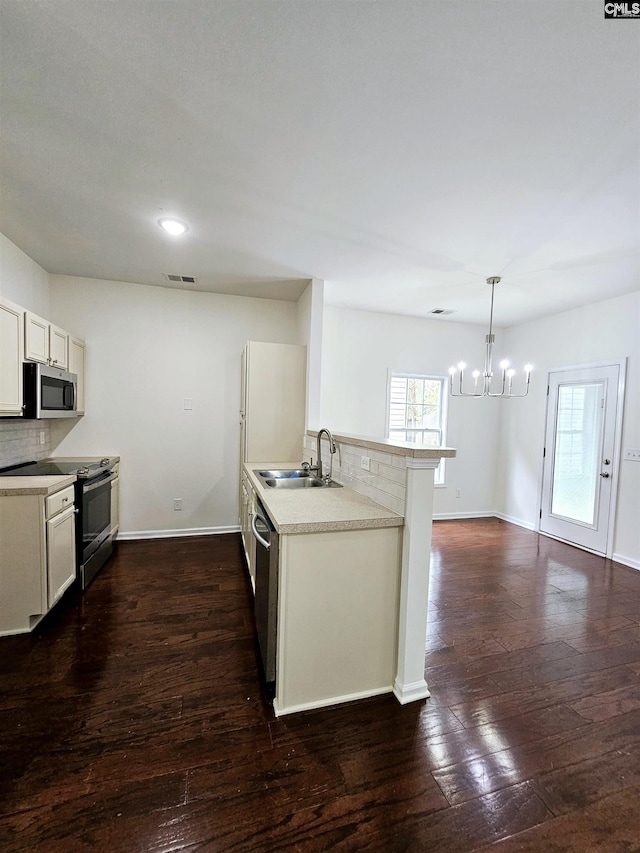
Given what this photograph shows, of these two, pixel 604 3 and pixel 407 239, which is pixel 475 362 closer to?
pixel 407 239

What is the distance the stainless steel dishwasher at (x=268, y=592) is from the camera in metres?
1.71

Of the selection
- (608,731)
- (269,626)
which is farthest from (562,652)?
(269,626)

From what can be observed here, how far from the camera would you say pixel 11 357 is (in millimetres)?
2537

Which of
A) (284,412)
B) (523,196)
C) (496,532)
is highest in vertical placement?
(523,196)

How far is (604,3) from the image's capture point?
3.80ft

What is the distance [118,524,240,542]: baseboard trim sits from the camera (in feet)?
12.8

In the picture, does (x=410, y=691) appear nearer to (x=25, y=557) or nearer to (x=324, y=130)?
(x=25, y=557)

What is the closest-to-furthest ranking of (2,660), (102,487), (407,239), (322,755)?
(322,755) < (2,660) < (407,239) < (102,487)

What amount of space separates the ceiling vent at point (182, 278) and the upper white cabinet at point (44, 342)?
1120 millimetres

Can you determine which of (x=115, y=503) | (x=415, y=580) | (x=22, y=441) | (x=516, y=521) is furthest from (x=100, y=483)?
(x=516, y=521)

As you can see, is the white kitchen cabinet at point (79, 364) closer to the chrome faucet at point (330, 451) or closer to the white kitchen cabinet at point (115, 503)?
the white kitchen cabinet at point (115, 503)

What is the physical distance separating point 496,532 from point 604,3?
15.3 feet

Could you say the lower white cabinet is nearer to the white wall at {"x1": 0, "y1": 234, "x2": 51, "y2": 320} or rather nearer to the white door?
the white wall at {"x1": 0, "y1": 234, "x2": 51, "y2": 320}

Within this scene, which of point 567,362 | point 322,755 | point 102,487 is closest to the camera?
point 322,755
